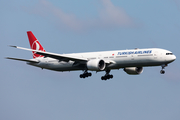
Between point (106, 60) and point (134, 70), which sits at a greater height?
point (134, 70)

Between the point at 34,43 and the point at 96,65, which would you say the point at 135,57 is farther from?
the point at 34,43

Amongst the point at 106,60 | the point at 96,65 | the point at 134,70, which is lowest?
the point at 96,65

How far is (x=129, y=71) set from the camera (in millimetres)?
80625

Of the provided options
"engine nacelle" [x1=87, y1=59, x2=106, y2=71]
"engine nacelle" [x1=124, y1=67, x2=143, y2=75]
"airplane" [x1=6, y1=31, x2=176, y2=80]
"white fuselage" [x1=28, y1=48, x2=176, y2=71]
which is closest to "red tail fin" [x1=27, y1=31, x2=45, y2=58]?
"airplane" [x1=6, y1=31, x2=176, y2=80]

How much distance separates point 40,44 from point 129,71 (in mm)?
19176

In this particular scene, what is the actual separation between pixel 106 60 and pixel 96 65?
9.59 feet

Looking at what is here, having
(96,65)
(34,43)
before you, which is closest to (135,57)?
(96,65)

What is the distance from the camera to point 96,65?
2832 inches

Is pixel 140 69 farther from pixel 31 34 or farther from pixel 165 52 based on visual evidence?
pixel 31 34

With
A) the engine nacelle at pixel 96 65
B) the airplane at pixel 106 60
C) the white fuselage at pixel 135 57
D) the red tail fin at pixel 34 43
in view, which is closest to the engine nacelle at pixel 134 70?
the airplane at pixel 106 60

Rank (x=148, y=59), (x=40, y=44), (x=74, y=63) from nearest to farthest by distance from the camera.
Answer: (x=148, y=59)
(x=74, y=63)
(x=40, y=44)

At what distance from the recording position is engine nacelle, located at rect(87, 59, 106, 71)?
236 feet

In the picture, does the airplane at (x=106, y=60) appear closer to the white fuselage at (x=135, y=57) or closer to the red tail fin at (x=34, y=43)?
the white fuselage at (x=135, y=57)

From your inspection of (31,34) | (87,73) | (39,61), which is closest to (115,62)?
(87,73)
